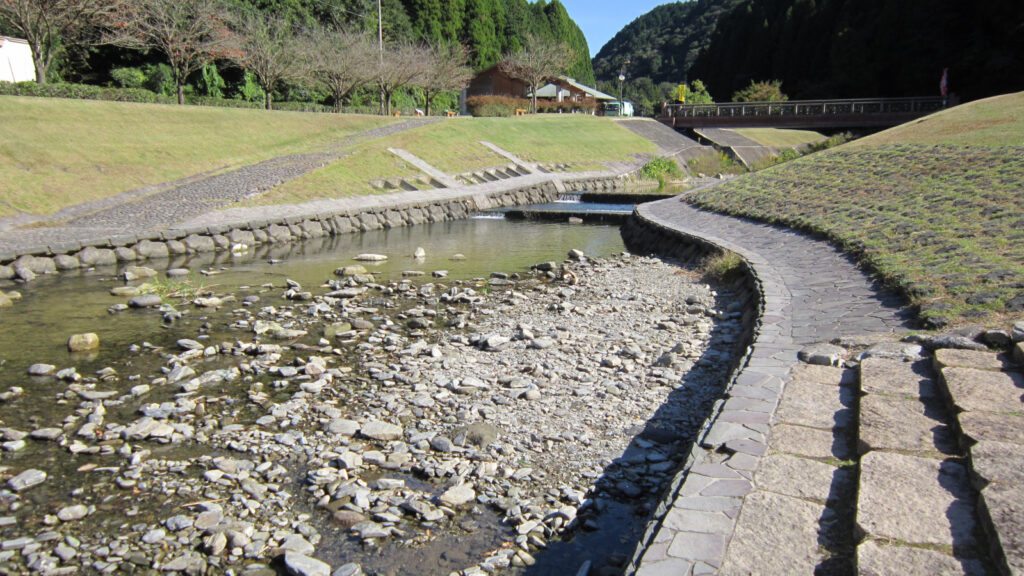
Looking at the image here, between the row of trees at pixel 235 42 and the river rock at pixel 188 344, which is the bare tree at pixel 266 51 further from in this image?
the river rock at pixel 188 344

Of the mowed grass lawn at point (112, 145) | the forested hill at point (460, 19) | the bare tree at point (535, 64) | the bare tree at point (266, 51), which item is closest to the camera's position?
the mowed grass lawn at point (112, 145)

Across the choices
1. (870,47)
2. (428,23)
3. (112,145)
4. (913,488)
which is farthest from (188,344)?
(870,47)

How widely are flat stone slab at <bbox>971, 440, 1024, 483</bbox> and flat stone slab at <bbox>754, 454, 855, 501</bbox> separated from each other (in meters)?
0.65

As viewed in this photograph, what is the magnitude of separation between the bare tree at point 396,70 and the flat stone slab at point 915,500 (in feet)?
144

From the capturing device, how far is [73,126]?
23.3m

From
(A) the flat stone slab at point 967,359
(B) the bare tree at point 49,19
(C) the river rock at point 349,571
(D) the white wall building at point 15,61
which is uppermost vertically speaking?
(B) the bare tree at point 49,19

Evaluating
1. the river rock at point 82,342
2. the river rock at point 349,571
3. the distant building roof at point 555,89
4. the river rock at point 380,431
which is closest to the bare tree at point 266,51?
the river rock at point 82,342

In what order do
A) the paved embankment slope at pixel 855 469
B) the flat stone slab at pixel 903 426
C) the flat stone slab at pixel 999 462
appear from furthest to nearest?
the flat stone slab at pixel 903 426 < the flat stone slab at pixel 999 462 < the paved embankment slope at pixel 855 469

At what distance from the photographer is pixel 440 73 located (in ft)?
171

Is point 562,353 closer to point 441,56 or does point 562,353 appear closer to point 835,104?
point 835,104

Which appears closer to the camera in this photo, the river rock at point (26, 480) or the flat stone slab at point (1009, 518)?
the flat stone slab at point (1009, 518)

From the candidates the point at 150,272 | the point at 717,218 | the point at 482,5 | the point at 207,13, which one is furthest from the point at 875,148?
the point at 482,5

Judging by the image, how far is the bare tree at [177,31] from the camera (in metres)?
33.8

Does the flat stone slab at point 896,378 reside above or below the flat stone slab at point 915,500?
above
